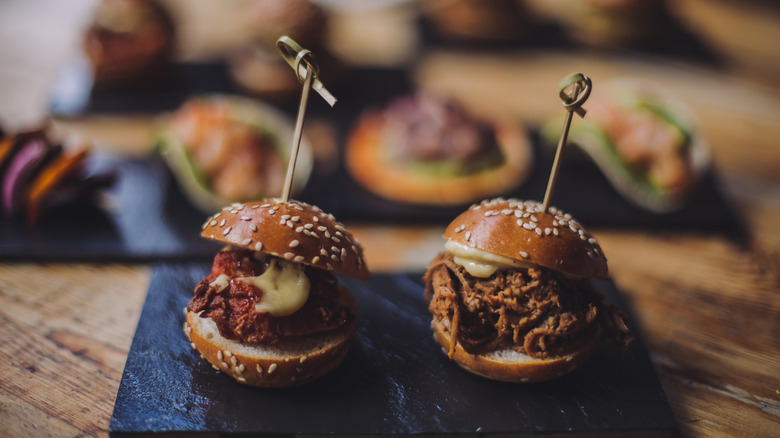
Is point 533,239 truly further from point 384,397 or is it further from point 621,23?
point 621,23

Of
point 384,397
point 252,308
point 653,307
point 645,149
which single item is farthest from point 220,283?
point 645,149

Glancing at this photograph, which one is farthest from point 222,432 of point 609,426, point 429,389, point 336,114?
point 336,114

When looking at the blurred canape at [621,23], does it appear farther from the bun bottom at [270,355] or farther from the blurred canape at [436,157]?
the bun bottom at [270,355]

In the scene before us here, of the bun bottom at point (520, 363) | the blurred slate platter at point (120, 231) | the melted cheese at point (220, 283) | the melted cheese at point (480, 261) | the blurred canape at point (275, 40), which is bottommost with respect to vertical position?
the blurred slate platter at point (120, 231)

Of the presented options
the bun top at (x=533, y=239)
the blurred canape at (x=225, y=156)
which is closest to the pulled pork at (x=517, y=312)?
the bun top at (x=533, y=239)

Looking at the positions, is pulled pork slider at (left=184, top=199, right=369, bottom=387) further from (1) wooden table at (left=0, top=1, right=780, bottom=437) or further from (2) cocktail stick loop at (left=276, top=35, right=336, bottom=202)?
(1) wooden table at (left=0, top=1, right=780, bottom=437)

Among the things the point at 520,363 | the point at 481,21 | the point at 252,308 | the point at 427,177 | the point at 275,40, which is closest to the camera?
the point at 252,308
